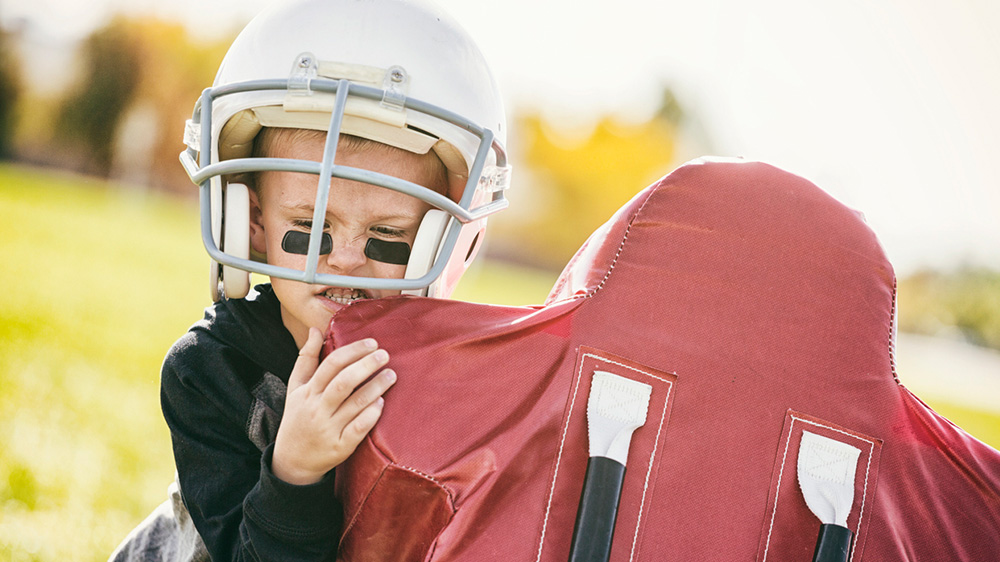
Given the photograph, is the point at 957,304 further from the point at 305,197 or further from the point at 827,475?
the point at 305,197

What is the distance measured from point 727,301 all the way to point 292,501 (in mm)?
840

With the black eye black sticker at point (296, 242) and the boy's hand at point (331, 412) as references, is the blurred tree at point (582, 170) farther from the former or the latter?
the boy's hand at point (331, 412)

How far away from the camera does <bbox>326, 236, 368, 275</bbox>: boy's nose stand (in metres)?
1.58

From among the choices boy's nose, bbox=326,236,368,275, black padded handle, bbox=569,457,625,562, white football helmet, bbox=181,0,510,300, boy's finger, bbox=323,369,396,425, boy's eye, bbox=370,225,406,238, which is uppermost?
white football helmet, bbox=181,0,510,300

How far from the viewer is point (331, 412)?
131cm

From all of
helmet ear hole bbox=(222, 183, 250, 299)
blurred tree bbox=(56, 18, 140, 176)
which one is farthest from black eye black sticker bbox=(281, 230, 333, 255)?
blurred tree bbox=(56, 18, 140, 176)

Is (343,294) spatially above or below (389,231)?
below

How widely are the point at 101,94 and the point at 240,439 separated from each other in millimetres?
35901

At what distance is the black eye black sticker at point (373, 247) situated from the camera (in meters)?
1.63

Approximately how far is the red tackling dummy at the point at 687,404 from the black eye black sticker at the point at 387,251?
219 mm

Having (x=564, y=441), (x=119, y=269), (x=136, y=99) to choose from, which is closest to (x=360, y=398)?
(x=564, y=441)

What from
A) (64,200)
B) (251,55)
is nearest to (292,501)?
(251,55)

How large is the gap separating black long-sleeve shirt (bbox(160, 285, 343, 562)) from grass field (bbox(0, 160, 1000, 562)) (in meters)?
0.97

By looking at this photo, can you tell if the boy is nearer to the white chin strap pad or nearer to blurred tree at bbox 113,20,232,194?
the white chin strap pad
